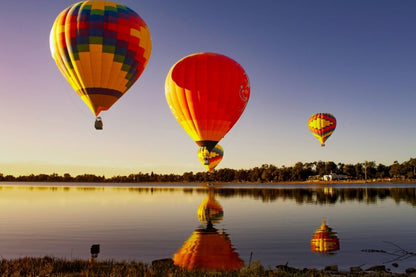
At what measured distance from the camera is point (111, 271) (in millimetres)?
13094

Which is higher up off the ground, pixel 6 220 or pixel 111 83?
pixel 111 83

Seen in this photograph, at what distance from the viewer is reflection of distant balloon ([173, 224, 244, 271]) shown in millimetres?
16031

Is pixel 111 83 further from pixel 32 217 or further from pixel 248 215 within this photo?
pixel 248 215

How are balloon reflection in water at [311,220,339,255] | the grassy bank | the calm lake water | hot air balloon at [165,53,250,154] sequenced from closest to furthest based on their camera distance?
1. the grassy bank
2. the calm lake water
3. balloon reflection in water at [311,220,339,255]
4. hot air balloon at [165,53,250,154]

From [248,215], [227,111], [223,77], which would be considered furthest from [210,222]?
[223,77]

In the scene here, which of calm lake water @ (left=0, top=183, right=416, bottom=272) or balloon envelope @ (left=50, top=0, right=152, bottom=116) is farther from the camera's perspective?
balloon envelope @ (left=50, top=0, right=152, bottom=116)

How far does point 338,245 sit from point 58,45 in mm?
25973

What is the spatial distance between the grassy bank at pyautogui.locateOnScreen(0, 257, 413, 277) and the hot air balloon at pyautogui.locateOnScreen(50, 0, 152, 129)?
60.0 feet

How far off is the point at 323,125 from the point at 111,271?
280 ft

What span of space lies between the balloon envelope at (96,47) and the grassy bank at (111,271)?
18.3 meters

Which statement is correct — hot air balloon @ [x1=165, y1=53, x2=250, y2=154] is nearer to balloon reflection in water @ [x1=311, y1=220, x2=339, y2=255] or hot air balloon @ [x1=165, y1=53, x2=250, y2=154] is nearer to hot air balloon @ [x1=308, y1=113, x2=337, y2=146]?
balloon reflection in water @ [x1=311, y1=220, x2=339, y2=255]

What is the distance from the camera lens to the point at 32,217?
35531 mm

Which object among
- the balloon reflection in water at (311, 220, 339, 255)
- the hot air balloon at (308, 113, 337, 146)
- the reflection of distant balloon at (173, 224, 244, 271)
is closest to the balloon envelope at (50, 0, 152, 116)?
the reflection of distant balloon at (173, 224, 244, 271)

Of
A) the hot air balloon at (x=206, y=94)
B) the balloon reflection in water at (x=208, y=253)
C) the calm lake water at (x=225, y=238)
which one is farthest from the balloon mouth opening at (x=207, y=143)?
the balloon reflection in water at (x=208, y=253)
